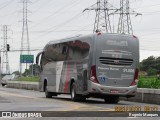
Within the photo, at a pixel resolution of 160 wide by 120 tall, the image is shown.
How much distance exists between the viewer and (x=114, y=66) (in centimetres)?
2612

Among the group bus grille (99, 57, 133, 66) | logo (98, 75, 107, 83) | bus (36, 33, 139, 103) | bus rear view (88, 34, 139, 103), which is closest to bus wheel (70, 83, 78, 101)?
bus (36, 33, 139, 103)

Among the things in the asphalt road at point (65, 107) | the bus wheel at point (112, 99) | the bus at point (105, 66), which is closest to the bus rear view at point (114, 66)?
the bus at point (105, 66)

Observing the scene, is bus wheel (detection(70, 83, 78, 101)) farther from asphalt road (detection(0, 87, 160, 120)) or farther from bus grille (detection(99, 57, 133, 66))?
bus grille (detection(99, 57, 133, 66))

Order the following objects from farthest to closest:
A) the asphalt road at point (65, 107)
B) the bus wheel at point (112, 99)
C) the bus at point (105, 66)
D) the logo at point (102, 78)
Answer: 1. the bus wheel at point (112, 99)
2. the logo at point (102, 78)
3. the bus at point (105, 66)
4. the asphalt road at point (65, 107)

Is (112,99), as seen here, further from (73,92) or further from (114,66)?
(114,66)

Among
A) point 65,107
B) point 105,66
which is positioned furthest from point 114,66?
point 65,107

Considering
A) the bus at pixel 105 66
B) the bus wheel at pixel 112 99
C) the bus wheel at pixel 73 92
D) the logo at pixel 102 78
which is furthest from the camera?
the bus wheel at pixel 112 99

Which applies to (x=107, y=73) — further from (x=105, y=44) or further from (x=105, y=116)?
(x=105, y=116)

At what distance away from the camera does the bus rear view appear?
84.8 ft

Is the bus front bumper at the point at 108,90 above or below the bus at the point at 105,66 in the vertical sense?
below

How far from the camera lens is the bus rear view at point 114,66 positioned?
2586 centimetres

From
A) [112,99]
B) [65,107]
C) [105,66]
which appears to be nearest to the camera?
[65,107]

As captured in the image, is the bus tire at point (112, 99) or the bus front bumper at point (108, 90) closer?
the bus front bumper at point (108, 90)

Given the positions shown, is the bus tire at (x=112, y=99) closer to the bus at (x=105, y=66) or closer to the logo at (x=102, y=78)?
the bus at (x=105, y=66)
